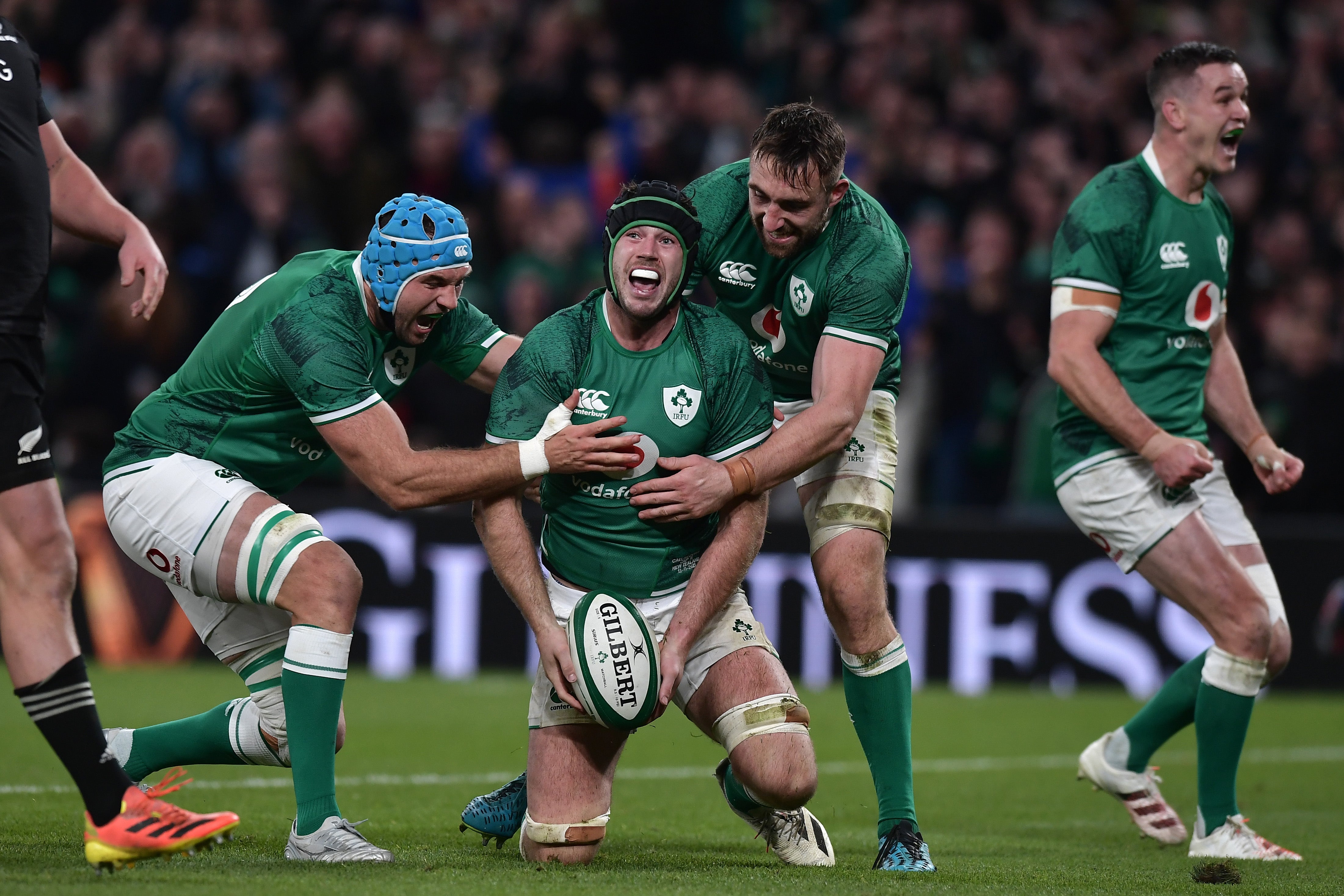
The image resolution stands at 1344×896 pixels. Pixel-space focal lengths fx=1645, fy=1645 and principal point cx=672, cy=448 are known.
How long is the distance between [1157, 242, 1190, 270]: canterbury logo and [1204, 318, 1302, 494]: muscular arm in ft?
1.32

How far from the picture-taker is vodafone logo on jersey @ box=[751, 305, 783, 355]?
5.98 metres

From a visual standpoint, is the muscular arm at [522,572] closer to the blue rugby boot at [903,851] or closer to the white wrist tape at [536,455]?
the white wrist tape at [536,455]

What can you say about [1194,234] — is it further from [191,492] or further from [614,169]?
[614,169]

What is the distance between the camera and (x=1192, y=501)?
6.28 meters

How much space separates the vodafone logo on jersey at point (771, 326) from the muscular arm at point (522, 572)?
4.13 ft

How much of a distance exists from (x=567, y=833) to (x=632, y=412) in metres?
1.37

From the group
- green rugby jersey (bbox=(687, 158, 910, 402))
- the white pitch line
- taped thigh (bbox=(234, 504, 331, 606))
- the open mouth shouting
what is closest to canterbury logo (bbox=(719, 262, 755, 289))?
green rugby jersey (bbox=(687, 158, 910, 402))

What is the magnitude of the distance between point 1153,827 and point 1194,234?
91.6 inches

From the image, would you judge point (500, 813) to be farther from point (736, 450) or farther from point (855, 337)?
point (855, 337)

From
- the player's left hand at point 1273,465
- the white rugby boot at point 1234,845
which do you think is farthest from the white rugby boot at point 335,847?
the player's left hand at point 1273,465

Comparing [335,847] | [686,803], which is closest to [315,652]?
[335,847]

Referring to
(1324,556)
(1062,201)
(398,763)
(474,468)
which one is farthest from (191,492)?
(1062,201)

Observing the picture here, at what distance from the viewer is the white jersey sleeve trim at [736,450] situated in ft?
17.7

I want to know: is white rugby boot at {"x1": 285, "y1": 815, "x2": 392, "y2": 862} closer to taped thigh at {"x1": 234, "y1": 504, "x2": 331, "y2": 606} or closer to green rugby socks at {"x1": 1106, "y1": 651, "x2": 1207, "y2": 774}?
taped thigh at {"x1": 234, "y1": 504, "x2": 331, "y2": 606}
